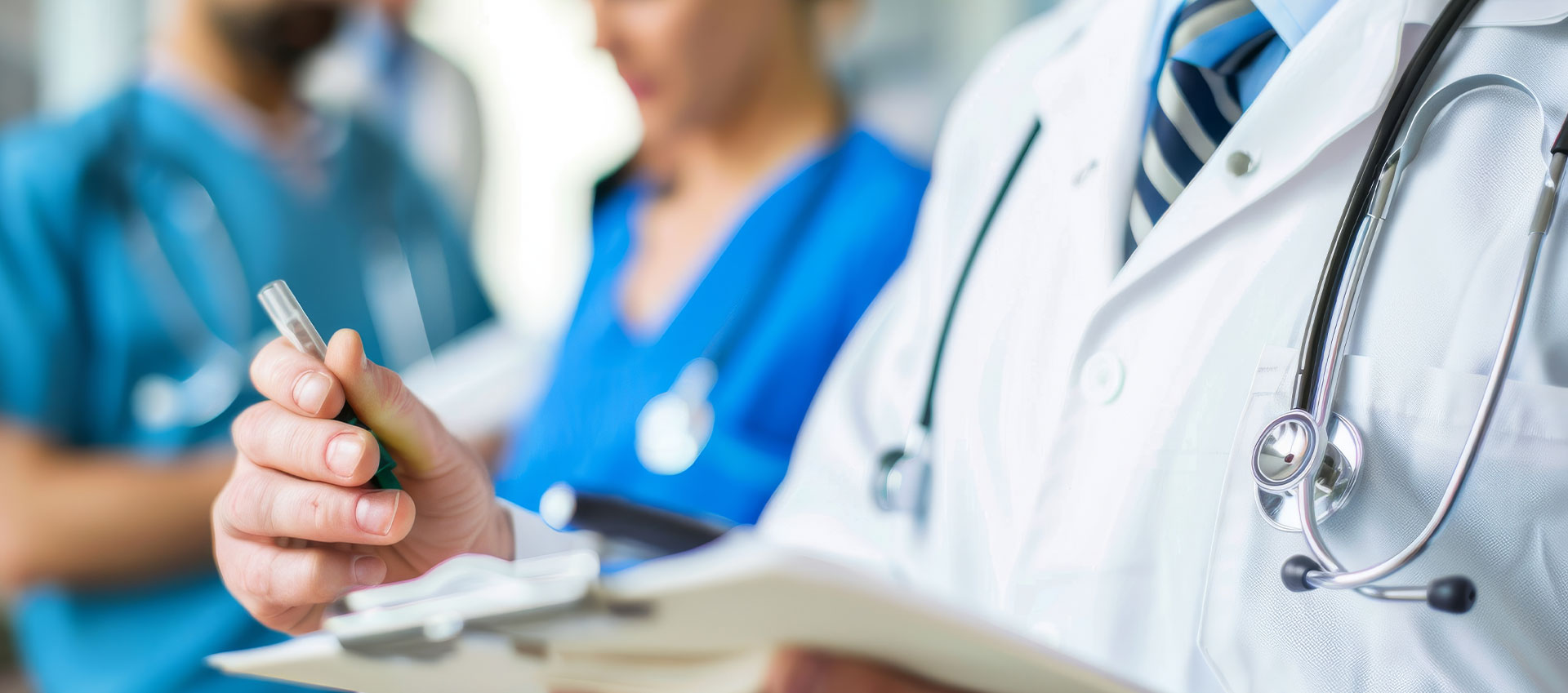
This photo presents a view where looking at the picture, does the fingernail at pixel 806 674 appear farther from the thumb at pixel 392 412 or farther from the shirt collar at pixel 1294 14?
the shirt collar at pixel 1294 14

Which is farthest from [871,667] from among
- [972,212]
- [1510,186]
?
[972,212]

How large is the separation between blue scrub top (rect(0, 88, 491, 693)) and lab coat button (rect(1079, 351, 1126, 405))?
40.3 inches

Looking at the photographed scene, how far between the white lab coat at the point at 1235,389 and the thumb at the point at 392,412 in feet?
0.98

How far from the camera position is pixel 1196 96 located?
1.89 ft

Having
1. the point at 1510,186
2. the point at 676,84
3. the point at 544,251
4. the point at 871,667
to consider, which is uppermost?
the point at 544,251

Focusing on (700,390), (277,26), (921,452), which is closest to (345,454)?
(921,452)

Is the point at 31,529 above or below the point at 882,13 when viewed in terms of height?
below

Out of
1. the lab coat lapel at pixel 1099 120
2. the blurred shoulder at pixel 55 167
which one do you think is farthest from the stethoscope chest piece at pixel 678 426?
the blurred shoulder at pixel 55 167

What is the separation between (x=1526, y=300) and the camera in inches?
15.2

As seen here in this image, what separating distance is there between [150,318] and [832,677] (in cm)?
118

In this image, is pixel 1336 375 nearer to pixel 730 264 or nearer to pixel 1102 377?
pixel 1102 377

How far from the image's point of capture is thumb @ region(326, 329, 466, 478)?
1.33ft

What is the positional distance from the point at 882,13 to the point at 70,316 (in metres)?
1.15

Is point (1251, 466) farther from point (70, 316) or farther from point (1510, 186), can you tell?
point (70, 316)
